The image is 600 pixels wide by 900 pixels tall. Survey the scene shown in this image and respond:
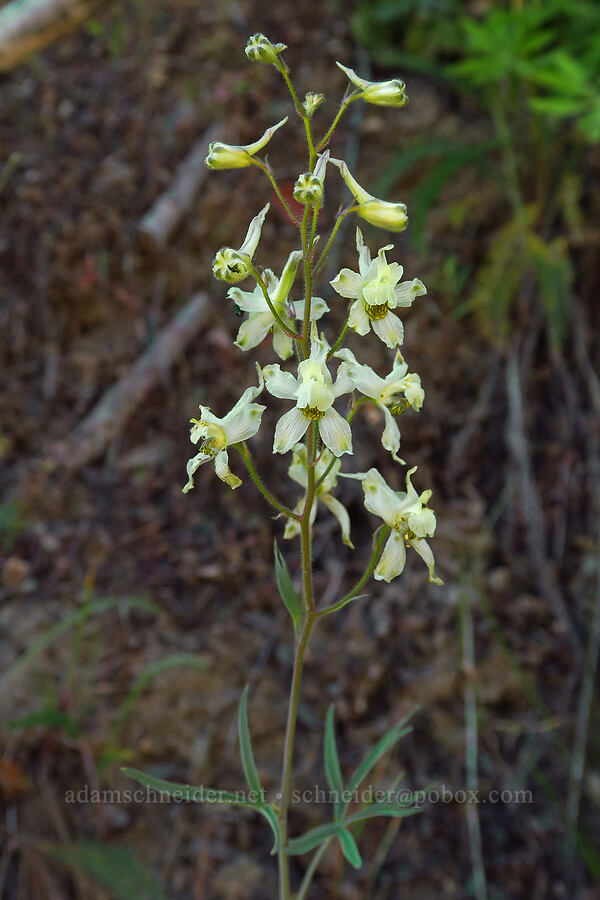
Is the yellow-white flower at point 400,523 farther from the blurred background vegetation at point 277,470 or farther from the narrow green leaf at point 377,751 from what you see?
the blurred background vegetation at point 277,470

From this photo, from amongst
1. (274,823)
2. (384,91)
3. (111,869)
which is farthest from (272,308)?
(111,869)

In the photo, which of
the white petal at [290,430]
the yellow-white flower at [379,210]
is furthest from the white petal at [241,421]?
the yellow-white flower at [379,210]

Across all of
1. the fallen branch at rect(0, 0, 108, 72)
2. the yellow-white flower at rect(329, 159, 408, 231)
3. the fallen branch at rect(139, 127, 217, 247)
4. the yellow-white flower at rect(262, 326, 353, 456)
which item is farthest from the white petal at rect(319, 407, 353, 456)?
the fallen branch at rect(139, 127, 217, 247)

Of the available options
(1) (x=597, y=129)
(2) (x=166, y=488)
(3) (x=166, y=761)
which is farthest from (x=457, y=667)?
(1) (x=597, y=129)

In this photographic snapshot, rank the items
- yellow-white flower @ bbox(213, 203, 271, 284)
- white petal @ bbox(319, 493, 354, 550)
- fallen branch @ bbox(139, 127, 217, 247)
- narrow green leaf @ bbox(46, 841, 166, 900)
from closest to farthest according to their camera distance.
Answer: yellow-white flower @ bbox(213, 203, 271, 284)
white petal @ bbox(319, 493, 354, 550)
narrow green leaf @ bbox(46, 841, 166, 900)
fallen branch @ bbox(139, 127, 217, 247)

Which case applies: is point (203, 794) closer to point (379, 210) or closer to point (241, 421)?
point (241, 421)

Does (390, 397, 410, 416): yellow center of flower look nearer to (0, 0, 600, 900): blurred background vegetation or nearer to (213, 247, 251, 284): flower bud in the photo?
(213, 247, 251, 284): flower bud
